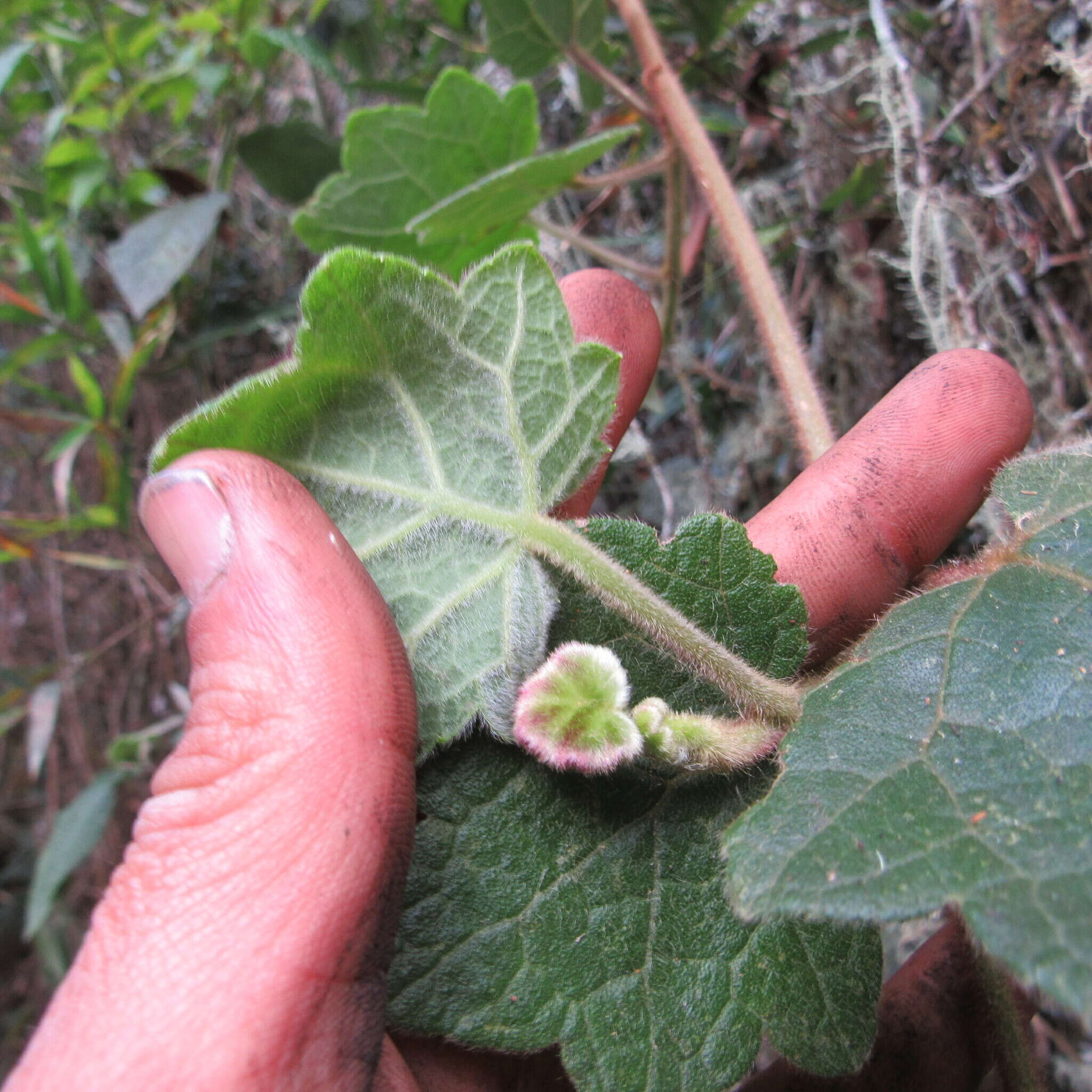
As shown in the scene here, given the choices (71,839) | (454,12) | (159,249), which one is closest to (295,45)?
(454,12)

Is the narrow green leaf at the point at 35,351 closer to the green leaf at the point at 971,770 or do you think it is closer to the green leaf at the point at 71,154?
the green leaf at the point at 71,154

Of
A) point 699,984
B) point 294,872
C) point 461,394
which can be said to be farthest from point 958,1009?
point 461,394

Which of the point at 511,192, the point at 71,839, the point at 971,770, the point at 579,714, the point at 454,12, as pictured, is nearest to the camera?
the point at 971,770

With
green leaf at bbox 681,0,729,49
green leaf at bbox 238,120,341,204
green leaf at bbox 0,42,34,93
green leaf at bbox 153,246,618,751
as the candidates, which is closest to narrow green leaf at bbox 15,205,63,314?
green leaf at bbox 0,42,34,93

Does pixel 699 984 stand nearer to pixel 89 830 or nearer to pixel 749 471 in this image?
pixel 749 471

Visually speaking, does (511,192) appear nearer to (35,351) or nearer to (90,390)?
(90,390)

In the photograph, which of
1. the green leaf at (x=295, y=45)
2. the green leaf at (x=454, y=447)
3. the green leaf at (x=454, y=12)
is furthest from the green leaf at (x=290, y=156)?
the green leaf at (x=454, y=447)
